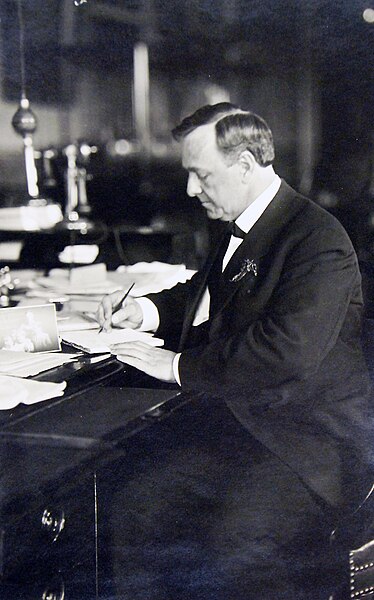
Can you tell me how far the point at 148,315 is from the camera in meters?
2.03

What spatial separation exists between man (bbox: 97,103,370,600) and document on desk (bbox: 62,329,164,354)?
0.09 m

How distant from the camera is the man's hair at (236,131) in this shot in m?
1.84

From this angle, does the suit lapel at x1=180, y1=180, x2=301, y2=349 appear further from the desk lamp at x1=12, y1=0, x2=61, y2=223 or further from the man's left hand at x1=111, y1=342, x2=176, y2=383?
the desk lamp at x1=12, y1=0, x2=61, y2=223

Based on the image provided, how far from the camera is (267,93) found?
10.7 ft

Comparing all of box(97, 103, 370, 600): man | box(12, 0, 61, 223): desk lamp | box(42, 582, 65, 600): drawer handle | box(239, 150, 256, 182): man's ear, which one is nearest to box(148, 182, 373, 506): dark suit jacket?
box(97, 103, 370, 600): man

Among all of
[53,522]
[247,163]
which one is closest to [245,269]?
[247,163]

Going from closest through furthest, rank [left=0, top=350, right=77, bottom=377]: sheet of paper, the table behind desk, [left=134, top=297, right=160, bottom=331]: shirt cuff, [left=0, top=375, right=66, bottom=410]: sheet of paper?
1. the table behind desk
2. [left=0, top=375, right=66, bottom=410]: sheet of paper
3. [left=0, top=350, right=77, bottom=377]: sheet of paper
4. [left=134, top=297, right=160, bottom=331]: shirt cuff

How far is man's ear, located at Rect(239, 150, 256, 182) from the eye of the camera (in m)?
1.85

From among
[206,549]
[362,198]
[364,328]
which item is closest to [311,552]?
[206,549]

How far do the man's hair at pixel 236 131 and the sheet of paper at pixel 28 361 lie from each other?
2.34ft

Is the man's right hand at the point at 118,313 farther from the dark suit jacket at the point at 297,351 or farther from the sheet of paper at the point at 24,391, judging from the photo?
the sheet of paper at the point at 24,391

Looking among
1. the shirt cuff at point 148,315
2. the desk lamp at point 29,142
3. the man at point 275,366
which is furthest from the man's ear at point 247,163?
the desk lamp at point 29,142

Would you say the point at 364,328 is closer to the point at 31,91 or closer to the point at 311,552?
the point at 311,552

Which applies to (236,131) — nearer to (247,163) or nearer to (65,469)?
(247,163)
